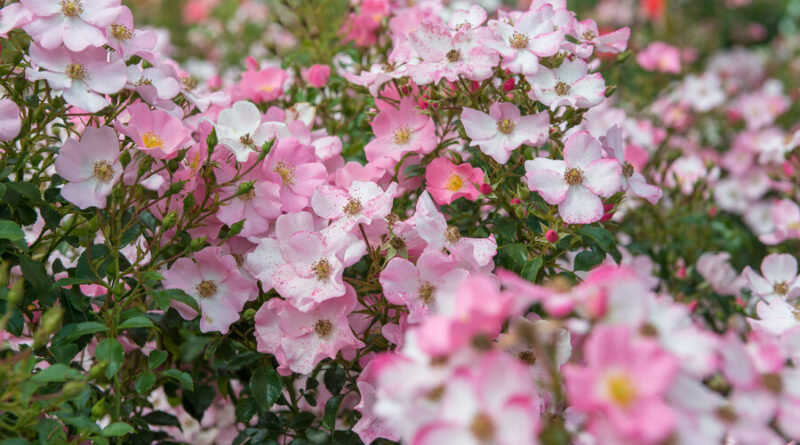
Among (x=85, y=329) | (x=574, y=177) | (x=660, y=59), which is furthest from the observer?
(x=660, y=59)

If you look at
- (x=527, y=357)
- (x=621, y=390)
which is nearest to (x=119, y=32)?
(x=527, y=357)

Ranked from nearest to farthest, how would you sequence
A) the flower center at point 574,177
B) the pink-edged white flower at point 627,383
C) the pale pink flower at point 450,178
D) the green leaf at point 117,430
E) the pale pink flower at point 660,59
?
the pink-edged white flower at point 627,383, the green leaf at point 117,430, the flower center at point 574,177, the pale pink flower at point 450,178, the pale pink flower at point 660,59

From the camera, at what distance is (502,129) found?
4.08 feet

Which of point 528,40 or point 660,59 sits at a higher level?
point 528,40

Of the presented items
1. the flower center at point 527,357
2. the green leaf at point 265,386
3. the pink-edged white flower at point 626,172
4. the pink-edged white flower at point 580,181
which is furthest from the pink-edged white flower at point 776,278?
the green leaf at point 265,386

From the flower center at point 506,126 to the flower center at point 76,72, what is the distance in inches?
29.1

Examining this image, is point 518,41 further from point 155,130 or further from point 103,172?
point 103,172

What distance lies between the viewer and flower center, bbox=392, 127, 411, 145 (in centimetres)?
134

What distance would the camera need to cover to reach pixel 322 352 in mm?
1127

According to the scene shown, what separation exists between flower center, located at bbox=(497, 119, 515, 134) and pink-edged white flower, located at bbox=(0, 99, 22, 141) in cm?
83

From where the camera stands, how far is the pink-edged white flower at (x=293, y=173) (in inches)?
50.9

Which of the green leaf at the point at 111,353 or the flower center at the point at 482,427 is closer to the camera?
the flower center at the point at 482,427

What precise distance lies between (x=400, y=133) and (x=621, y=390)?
2.69 ft

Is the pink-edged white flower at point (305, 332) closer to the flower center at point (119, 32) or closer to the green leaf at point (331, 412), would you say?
the green leaf at point (331, 412)
